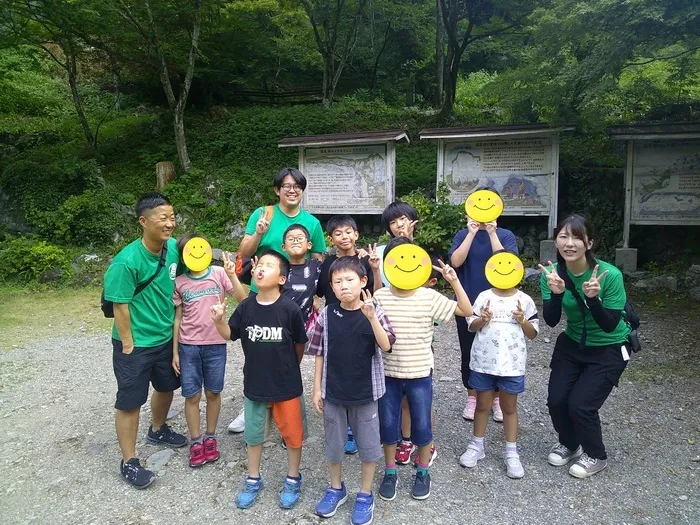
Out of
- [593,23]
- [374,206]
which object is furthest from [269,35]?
[593,23]

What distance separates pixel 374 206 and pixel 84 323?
18.1 feet

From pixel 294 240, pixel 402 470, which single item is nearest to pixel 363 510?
pixel 402 470

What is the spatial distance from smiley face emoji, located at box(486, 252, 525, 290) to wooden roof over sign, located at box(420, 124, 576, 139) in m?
6.15

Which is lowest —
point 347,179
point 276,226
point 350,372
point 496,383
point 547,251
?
point 496,383

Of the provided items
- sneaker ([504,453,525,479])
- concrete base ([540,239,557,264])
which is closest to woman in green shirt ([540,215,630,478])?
sneaker ([504,453,525,479])

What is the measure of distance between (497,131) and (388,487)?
7.22 m

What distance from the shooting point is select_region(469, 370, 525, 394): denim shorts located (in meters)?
3.21

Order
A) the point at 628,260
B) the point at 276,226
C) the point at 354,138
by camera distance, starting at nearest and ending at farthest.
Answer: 1. the point at 276,226
2. the point at 628,260
3. the point at 354,138

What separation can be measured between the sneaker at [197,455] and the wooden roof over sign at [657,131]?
314 inches

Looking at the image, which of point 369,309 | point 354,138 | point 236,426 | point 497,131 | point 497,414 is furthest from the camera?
point 354,138

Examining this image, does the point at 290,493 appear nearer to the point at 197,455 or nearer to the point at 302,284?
the point at 197,455

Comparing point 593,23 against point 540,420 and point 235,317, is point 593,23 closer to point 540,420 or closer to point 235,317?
point 540,420

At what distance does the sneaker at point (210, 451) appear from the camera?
3439mm

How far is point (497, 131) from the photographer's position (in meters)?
8.69
